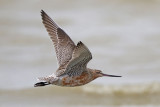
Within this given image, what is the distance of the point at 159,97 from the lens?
369 inches

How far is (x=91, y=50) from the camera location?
37.0 feet

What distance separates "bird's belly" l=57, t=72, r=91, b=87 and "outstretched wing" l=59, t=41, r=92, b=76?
5 centimetres

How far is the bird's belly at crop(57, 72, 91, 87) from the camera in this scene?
611cm

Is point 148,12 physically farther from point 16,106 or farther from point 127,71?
point 16,106

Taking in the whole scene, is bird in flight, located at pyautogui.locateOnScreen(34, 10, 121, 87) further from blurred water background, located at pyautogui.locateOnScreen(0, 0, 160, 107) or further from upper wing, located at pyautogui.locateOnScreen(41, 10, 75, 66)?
blurred water background, located at pyautogui.locateOnScreen(0, 0, 160, 107)

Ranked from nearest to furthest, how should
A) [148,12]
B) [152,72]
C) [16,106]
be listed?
[16,106]
[152,72]
[148,12]

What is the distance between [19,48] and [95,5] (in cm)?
252

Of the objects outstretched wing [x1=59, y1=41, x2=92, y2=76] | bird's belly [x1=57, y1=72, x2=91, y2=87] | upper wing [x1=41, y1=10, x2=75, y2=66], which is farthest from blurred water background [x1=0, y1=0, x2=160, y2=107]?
outstretched wing [x1=59, y1=41, x2=92, y2=76]

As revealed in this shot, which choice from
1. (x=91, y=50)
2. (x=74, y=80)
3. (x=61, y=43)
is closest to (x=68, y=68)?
(x=74, y=80)

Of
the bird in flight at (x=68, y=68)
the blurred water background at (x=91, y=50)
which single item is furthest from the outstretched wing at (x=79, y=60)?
the blurred water background at (x=91, y=50)

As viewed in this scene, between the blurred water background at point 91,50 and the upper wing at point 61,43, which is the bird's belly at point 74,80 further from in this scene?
the blurred water background at point 91,50

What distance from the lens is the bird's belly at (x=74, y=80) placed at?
611cm

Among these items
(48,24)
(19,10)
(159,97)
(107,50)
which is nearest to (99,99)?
(159,97)

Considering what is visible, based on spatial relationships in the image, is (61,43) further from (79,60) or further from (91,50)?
(91,50)
